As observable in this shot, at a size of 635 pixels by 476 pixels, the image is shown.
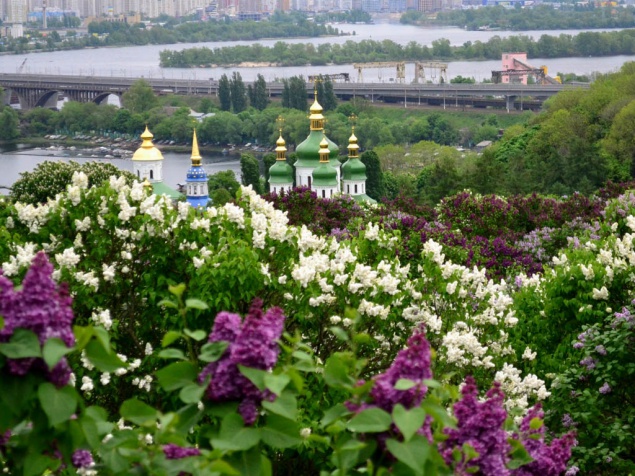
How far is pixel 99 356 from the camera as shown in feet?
9.45

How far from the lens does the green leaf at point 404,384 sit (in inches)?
109

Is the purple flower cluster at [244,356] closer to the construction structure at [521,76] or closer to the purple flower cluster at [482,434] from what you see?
the purple flower cluster at [482,434]

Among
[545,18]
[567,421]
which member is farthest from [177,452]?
[545,18]

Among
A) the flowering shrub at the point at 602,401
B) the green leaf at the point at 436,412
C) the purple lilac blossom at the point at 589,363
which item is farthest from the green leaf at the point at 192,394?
the purple lilac blossom at the point at 589,363

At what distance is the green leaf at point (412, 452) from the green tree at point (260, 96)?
62098 mm

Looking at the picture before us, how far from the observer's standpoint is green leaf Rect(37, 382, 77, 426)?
277cm

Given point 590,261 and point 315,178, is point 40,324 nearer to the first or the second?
point 590,261

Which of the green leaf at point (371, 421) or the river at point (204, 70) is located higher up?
the green leaf at point (371, 421)

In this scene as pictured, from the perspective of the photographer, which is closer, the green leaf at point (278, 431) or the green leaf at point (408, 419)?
the green leaf at point (408, 419)

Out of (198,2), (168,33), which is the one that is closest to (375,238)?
(168,33)

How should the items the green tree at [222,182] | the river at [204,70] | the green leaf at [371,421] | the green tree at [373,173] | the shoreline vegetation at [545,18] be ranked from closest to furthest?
the green leaf at [371,421] → the green tree at [373,173] → the green tree at [222,182] → the river at [204,70] → the shoreline vegetation at [545,18]

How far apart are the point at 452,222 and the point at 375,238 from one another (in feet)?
17.4

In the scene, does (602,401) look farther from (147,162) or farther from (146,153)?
(146,153)

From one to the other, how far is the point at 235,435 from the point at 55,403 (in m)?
0.37
